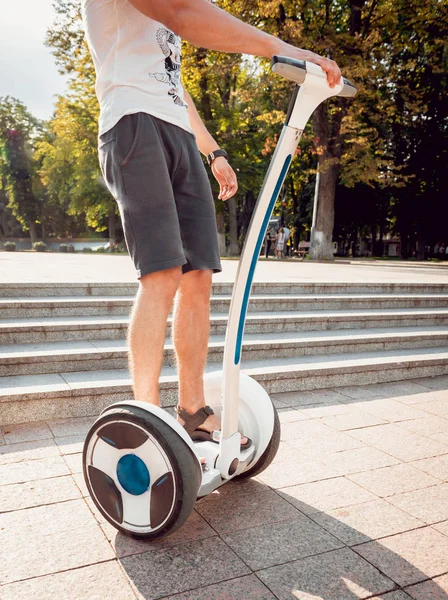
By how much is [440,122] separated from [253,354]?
2830 cm

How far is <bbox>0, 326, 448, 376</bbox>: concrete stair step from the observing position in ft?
12.6

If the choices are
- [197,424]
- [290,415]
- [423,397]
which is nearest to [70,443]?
[197,424]

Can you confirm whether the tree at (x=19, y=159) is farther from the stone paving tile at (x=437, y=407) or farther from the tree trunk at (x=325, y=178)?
the stone paving tile at (x=437, y=407)

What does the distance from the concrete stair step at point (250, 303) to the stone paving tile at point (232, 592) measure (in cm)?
346

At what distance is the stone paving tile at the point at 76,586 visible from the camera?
1.68 meters

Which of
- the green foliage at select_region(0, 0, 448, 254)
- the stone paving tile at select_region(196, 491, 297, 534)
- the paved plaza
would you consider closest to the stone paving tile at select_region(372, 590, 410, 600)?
the paved plaza

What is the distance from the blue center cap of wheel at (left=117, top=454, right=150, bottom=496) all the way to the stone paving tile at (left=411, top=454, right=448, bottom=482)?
5.09 feet

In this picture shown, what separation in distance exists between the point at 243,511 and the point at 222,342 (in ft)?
8.23

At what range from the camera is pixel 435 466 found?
9.29ft

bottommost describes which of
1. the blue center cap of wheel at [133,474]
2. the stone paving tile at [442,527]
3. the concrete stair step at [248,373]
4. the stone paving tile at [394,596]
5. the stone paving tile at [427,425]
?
the stone paving tile at [427,425]

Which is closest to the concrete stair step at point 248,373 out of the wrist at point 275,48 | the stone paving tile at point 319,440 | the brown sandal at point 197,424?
the stone paving tile at point 319,440

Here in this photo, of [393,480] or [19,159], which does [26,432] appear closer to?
[393,480]

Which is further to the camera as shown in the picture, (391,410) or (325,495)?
(391,410)

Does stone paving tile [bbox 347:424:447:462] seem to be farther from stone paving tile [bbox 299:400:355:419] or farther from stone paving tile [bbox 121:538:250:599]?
stone paving tile [bbox 121:538:250:599]
